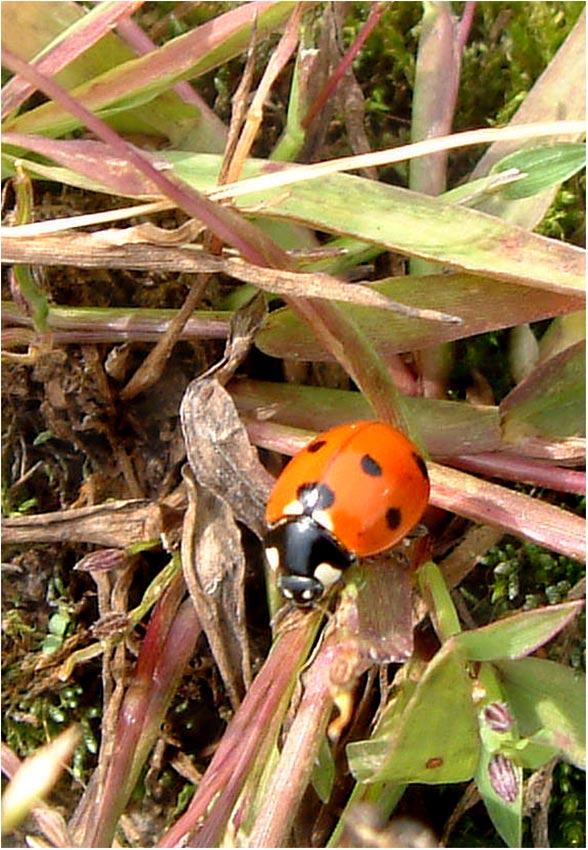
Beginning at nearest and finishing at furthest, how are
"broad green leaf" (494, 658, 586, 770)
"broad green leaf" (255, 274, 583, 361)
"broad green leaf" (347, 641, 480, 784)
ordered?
1. "broad green leaf" (347, 641, 480, 784)
2. "broad green leaf" (494, 658, 586, 770)
3. "broad green leaf" (255, 274, 583, 361)

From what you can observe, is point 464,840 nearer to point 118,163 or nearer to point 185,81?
point 118,163

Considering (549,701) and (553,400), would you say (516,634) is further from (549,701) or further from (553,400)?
(553,400)

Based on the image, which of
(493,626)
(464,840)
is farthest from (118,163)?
(464,840)

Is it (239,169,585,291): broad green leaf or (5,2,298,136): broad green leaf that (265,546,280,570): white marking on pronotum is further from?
(5,2,298,136): broad green leaf

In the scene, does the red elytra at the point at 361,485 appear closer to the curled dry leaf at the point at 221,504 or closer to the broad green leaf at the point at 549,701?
the curled dry leaf at the point at 221,504

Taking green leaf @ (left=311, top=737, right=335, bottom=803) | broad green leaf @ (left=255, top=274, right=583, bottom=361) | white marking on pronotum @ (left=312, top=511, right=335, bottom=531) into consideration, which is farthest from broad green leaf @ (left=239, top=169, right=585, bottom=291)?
green leaf @ (left=311, top=737, right=335, bottom=803)

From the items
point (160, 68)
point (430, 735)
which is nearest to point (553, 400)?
point (430, 735)
